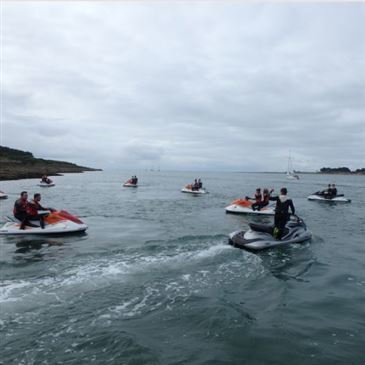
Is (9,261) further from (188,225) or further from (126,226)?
(188,225)

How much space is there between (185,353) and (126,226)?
43.5ft

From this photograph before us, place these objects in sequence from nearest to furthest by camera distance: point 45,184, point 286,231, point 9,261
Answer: point 9,261 < point 286,231 < point 45,184

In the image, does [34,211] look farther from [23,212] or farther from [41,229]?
[41,229]

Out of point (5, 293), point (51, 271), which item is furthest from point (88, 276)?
point (5, 293)

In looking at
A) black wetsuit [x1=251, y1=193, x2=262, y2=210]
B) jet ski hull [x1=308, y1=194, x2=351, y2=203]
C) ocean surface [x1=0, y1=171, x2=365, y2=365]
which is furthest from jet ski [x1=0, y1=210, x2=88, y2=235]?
jet ski hull [x1=308, y1=194, x2=351, y2=203]

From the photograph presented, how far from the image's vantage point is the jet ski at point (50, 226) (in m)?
16.4

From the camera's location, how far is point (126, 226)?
19641 millimetres

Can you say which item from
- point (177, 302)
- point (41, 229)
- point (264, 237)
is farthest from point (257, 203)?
point (177, 302)

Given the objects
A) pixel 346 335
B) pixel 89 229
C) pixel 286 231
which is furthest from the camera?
pixel 89 229

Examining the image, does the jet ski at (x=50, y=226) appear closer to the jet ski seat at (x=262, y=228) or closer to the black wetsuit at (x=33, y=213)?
the black wetsuit at (x=33, y=213)

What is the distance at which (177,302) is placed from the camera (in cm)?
888

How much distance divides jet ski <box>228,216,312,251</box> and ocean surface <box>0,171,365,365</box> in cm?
38

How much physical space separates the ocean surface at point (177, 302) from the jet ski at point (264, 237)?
384mm

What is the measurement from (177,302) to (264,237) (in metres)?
6.39
